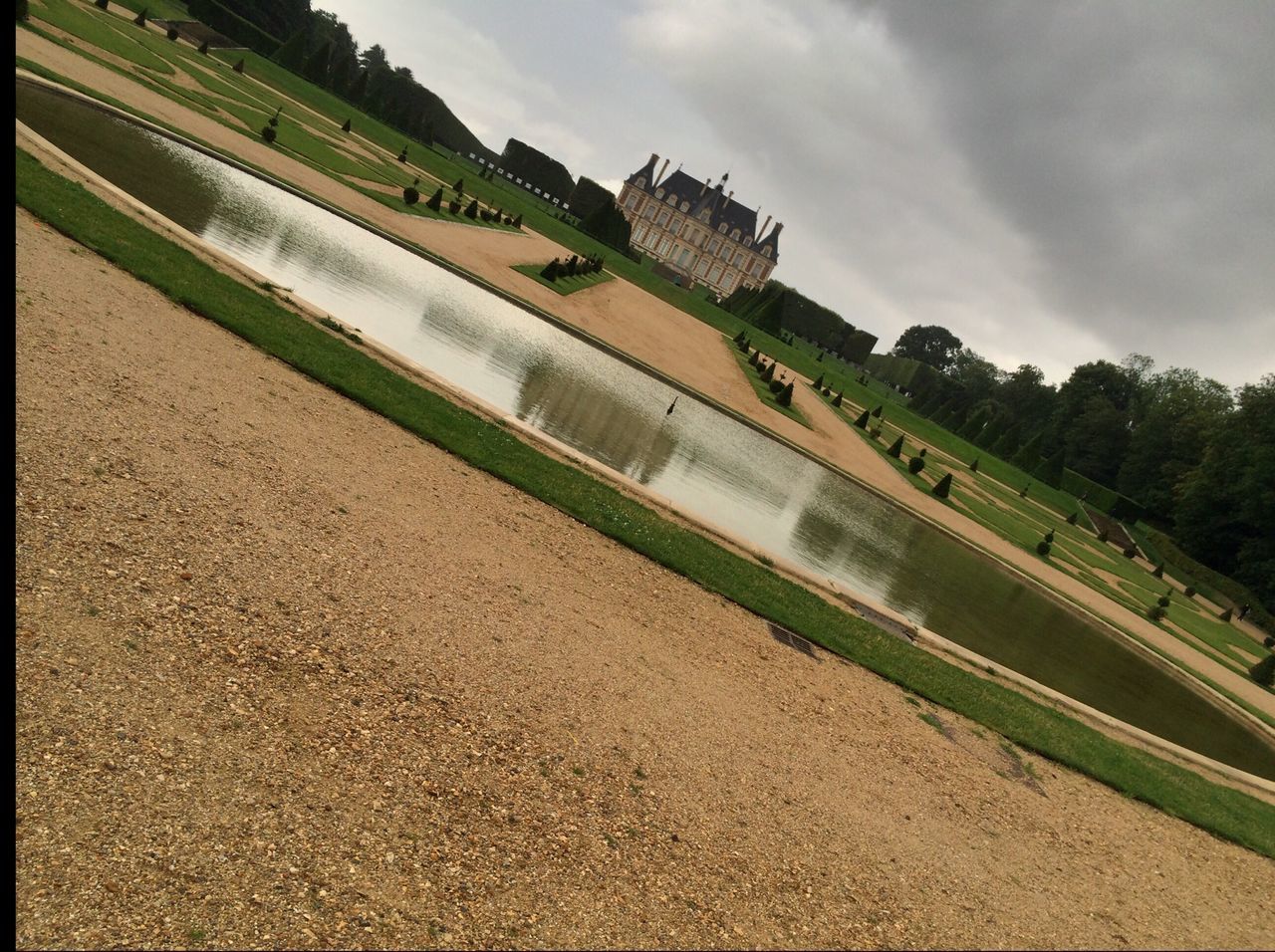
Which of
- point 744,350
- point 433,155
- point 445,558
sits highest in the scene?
point 433,155

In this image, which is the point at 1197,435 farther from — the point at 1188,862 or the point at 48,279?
the point at 48,279

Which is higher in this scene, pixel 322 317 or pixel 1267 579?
pixel 1267 579

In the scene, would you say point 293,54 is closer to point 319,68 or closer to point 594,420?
point 319,68

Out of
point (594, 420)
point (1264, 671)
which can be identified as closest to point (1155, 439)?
point (1264, 671)

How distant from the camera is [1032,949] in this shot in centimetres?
540

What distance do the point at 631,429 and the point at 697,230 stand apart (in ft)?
351

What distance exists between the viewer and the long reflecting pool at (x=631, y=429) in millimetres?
15414

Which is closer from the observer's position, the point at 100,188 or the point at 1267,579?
the point at 100,188

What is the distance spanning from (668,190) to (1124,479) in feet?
249

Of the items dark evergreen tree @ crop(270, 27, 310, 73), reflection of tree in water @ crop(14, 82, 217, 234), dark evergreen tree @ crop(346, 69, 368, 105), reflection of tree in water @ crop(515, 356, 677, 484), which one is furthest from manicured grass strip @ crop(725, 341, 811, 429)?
dark evergreen tree @ crop(270, 27, 310, 73)

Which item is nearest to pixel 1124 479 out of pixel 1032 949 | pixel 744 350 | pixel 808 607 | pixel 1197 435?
pixel 1197 435

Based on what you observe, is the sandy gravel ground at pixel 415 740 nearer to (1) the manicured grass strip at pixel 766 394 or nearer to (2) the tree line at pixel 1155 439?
(1) the manicured grass strip at pixel 766 394

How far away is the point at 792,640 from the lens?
32.6 feet

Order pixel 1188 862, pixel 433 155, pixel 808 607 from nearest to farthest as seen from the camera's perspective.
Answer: pixel 1188 862 < pixel 808 607 < pixel 433 155
